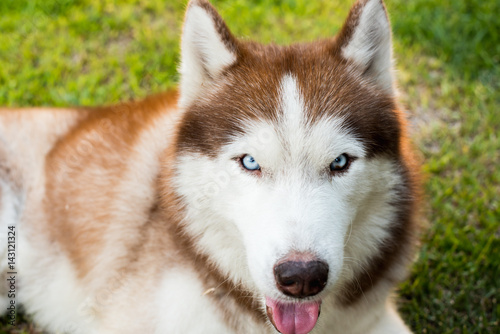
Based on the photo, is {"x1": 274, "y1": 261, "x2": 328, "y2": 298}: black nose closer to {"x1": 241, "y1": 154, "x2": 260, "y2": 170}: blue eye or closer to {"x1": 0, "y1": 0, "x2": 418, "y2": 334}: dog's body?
{"x1": 0, "y1": 0, "x2": 418, "y2": 334}: dog's body

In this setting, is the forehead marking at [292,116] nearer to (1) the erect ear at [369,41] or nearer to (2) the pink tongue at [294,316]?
(1) the erect ear at [369,41]

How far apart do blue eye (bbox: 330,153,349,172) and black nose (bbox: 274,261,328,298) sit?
0.52 metres

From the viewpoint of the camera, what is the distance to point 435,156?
496 centimetres

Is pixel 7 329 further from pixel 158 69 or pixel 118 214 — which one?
pixel 158 69

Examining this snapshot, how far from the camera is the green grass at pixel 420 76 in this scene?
13.3 ft

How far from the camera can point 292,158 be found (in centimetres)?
254

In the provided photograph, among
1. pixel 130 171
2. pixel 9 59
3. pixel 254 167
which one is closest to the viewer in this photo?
pixel 254 167

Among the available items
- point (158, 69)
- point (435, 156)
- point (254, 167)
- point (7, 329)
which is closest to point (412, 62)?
point (435, 156)

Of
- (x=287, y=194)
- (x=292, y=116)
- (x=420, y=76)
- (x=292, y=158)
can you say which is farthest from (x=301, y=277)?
(x=420, y=76)

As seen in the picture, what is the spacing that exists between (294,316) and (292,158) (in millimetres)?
815

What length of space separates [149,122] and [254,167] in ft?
4.22

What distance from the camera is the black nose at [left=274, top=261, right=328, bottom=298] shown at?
2.31 meters

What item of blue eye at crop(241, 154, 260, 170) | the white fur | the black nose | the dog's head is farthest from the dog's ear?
the black nose

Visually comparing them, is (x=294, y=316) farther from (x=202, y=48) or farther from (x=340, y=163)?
(x=202, y=48)
